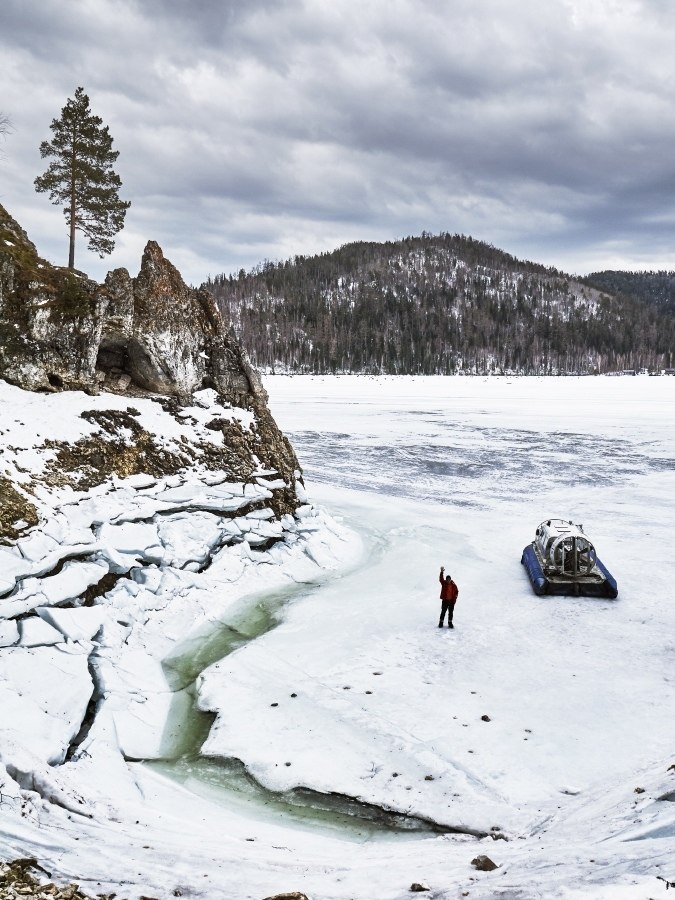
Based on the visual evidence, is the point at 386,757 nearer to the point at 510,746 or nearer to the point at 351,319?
the point at 510,746

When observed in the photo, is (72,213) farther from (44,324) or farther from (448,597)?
(448,597)

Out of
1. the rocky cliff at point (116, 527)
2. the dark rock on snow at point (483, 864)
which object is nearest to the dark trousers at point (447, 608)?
the rocky cliff at point (116, 527)

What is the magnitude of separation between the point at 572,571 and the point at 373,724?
818 cm

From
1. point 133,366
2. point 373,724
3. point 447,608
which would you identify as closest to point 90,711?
point 373,724

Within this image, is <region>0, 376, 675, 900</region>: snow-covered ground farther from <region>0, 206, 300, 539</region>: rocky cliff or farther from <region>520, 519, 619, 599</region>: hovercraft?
<region>0, 206, 300, 539</region>: rocky cliff

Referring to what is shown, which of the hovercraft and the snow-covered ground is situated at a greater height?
the hovercraft

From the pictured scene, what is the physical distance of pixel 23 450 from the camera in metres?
15.2

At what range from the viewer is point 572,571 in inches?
616

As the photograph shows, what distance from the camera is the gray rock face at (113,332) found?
18.3 m

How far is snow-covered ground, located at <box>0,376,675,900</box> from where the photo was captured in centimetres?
630

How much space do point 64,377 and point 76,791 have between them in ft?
46.0

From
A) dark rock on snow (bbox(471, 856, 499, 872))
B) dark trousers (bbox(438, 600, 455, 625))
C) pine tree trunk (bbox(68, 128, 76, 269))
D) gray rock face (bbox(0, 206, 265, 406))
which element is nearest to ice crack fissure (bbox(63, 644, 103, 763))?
dark rock on snow (bbox(471, 856, 499, 872))

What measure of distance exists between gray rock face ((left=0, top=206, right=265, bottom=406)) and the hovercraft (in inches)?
495

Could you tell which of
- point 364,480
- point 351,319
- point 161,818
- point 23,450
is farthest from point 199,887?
point 351,319
